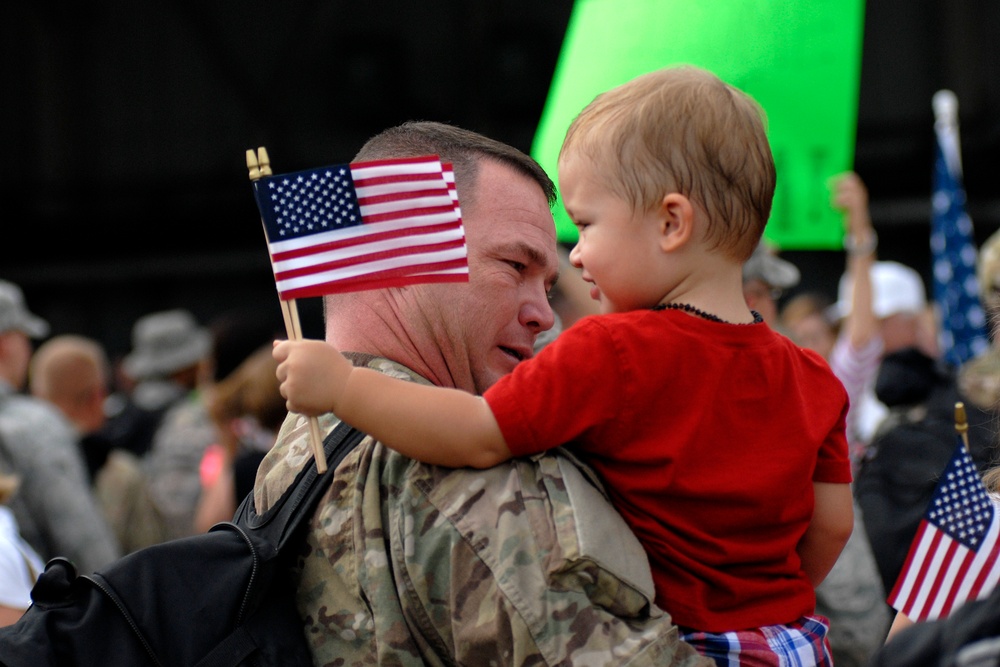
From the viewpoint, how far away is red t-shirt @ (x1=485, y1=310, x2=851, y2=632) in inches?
77.8

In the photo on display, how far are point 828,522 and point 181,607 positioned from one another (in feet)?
3.74

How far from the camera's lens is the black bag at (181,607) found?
6.50 feet

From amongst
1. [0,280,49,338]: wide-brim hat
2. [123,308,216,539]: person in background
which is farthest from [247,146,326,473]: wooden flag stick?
[0,280,49,338]: wide-brim hat

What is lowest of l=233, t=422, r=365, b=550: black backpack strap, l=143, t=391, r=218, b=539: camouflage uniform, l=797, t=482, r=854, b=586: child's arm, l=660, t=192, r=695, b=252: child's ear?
l=143, t=391, r=218, b=539: camouflage uniform

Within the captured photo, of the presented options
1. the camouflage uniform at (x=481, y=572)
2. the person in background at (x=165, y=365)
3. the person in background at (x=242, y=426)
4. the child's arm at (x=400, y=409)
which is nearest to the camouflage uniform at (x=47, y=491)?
the person in background at (x=242, y=426)

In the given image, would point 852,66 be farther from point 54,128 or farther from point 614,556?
point 54,128

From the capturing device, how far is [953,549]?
2.91 m

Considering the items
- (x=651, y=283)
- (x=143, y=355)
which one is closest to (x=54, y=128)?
(x=143, y=355)

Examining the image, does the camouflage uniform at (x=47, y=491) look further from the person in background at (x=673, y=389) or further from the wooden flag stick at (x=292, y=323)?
the person in background at (x=673, y=389)

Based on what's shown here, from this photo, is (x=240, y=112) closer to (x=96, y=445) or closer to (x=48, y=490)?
(x=96, y=445)

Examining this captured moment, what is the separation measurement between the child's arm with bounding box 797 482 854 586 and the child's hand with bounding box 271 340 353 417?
89cm

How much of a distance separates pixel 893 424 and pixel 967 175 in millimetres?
10253

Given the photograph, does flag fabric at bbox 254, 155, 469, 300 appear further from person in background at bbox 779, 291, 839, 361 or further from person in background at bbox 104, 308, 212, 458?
person in background at bbox 104, 308, 212, 458

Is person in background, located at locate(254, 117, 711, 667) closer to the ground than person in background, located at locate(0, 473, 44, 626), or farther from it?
farther from it
